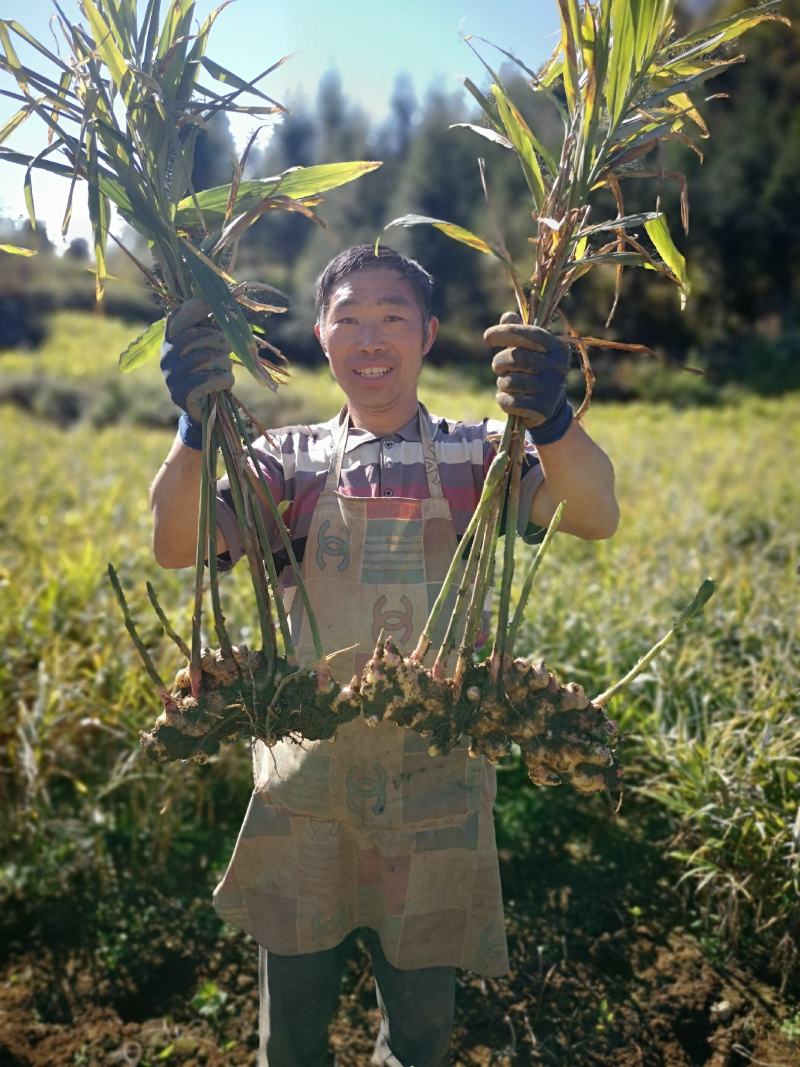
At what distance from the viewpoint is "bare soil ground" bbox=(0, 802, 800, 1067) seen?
1.99 meters

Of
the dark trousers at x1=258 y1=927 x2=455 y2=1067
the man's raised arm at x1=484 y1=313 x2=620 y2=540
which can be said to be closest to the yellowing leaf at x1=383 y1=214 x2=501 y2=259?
the man's raised arm at x1=484 y1=313 x2=620 y2=540

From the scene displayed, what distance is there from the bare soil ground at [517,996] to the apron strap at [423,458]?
1.30 meters

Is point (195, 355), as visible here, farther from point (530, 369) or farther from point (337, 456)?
point (530, 369)

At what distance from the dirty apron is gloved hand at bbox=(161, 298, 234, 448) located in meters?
0.34

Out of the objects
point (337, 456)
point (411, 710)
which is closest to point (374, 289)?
point (337, 456)

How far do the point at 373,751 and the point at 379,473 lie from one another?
0.50m

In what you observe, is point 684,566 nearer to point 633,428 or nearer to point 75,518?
point 75,518

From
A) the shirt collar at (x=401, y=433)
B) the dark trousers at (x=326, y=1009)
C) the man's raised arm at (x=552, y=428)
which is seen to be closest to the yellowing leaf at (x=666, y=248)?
the man's raised arm at (x=552, y=428)

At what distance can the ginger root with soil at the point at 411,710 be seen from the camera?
133cm

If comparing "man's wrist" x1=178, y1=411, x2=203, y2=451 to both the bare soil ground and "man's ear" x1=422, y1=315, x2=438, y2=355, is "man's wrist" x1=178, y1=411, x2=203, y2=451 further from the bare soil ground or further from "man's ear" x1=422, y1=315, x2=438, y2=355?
the bare soil ground

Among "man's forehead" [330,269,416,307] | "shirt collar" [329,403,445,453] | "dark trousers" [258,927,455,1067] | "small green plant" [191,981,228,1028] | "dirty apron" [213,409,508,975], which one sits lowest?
"small green plant" [191,981,228,1028]

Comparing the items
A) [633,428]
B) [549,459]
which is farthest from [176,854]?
[633,428]

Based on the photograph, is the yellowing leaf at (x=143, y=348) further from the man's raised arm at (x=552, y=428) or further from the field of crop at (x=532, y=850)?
the man's raised arm at (x=552, y=428)

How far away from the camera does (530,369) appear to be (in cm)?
130
